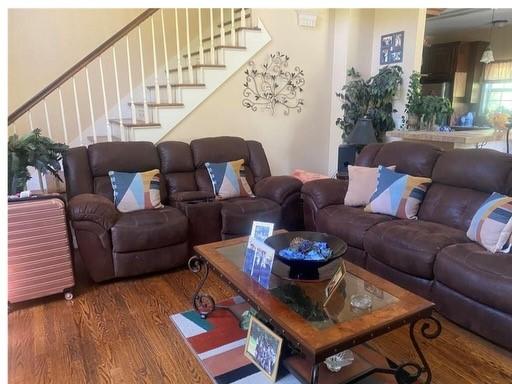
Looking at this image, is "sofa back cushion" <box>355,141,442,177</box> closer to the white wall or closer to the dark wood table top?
the white wall

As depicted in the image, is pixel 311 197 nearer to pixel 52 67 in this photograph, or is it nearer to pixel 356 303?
pixel 356 303

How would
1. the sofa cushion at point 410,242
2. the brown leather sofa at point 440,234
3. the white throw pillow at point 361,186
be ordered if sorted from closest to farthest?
the brown leather sofa at point 440,234 → the sofa cushion at point 410,242 → the white throw pillow at point 361,186

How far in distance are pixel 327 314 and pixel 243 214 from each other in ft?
5.27

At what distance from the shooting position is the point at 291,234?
7.23 ft

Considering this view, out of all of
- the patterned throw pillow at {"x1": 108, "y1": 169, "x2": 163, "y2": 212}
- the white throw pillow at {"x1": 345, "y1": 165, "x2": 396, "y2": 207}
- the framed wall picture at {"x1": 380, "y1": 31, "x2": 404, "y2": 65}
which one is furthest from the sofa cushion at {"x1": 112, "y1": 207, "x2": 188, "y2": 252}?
the framed wall picture at {"x1": 380, "y1": 31, "x2": 404, "y2": 65}

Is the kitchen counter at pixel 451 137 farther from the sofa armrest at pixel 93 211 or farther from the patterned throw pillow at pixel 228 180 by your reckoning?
the sofa armrest at pixel 93 211

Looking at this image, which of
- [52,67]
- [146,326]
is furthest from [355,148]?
[52,67]

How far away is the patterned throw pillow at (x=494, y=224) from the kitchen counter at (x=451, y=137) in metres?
1.06

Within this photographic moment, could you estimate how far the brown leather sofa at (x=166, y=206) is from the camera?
2646 mm

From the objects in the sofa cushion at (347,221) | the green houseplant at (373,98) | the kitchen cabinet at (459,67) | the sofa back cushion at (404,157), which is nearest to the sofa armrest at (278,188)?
the sofa cushion at (347,221)

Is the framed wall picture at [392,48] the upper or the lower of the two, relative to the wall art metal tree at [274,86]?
upper

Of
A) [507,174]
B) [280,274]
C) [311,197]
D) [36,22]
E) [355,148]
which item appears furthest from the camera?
[355,148]

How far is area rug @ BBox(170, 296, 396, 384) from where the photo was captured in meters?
1.79

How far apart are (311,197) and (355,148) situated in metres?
1.47
